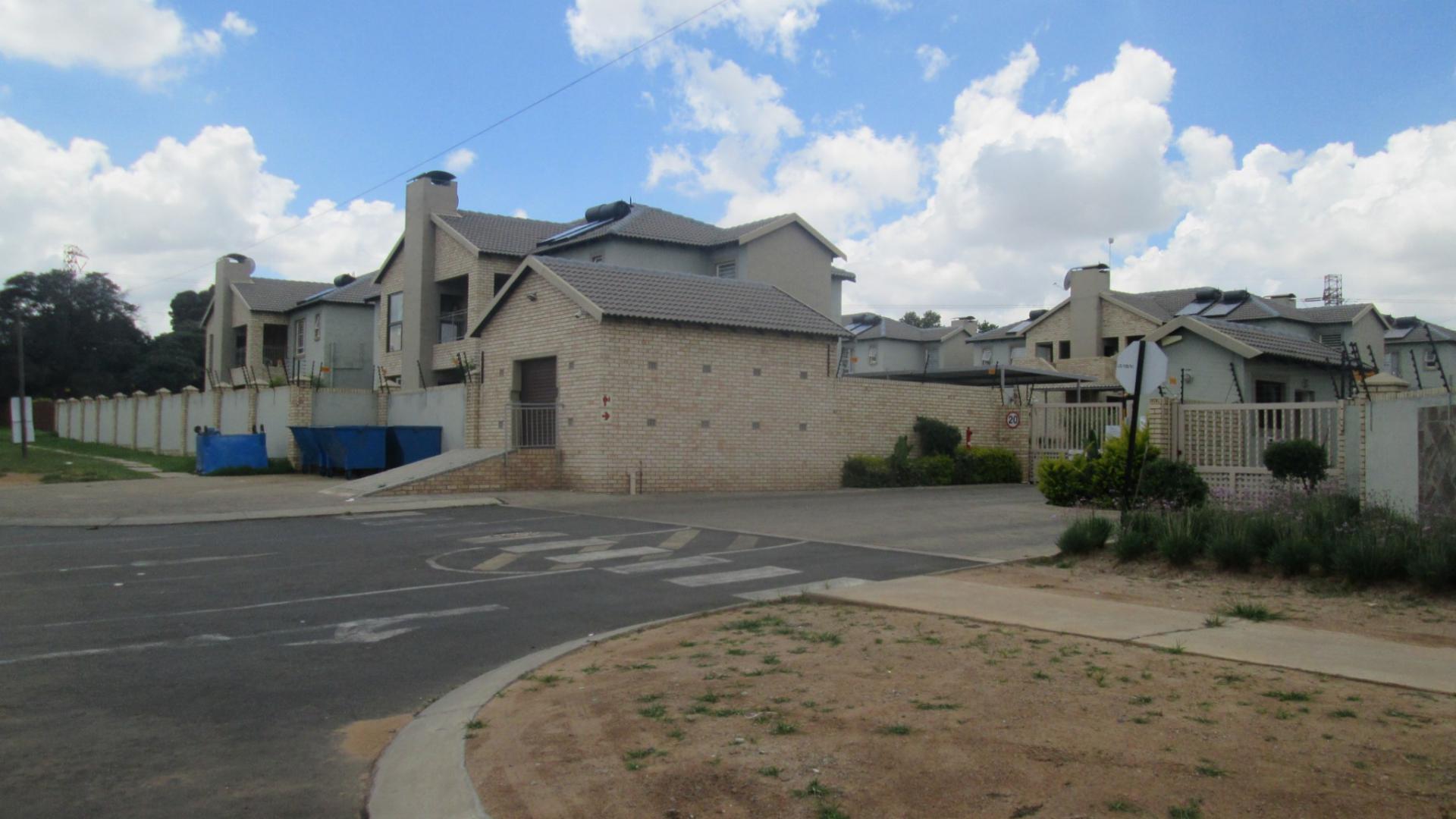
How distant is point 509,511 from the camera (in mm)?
19234

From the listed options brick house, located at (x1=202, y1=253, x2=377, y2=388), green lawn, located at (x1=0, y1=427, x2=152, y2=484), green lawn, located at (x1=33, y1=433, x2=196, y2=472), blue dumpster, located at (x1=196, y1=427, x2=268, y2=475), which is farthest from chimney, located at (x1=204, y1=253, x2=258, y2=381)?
blue dumpster, located at (x1=196, y1=427, x2=268, y2=475)

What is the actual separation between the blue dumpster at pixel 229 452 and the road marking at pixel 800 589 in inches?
890

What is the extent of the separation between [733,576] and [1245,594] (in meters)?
4.93

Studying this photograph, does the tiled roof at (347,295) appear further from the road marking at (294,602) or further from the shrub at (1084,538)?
the shrub at (1084,538)

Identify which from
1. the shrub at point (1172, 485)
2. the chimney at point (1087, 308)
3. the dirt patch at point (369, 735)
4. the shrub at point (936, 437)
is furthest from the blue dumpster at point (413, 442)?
the chimney at point (1087, 308)

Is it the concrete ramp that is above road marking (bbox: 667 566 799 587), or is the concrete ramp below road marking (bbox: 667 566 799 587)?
above

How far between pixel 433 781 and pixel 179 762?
1.49 meters

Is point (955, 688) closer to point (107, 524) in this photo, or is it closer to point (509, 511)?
point (509, 511)

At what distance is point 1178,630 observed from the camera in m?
7.56

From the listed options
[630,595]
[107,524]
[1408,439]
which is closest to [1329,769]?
[630,595]

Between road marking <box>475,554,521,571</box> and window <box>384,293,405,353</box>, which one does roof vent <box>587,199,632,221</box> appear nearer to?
window <box>384,293,405,353</box>

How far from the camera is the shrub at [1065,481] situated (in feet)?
60.0

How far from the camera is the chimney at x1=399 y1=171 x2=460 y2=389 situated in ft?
115

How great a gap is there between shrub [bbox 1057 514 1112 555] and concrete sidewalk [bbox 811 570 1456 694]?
2142mm
